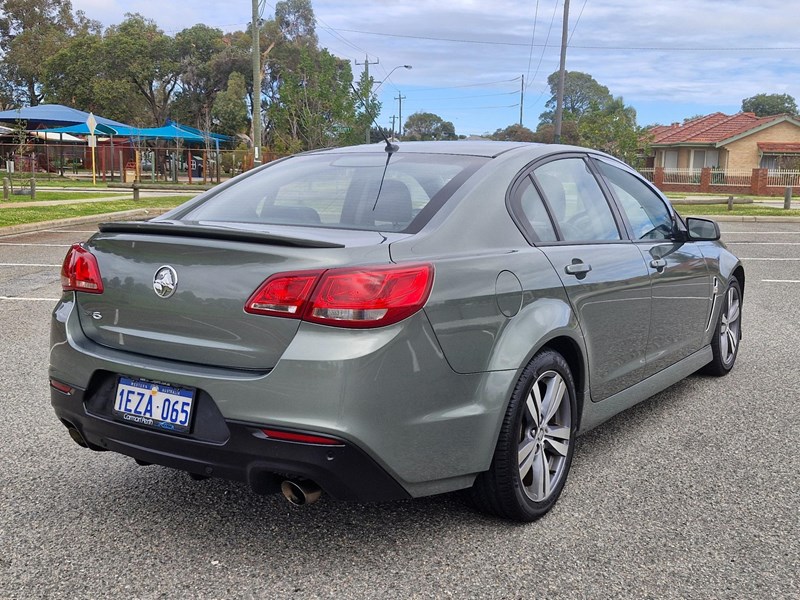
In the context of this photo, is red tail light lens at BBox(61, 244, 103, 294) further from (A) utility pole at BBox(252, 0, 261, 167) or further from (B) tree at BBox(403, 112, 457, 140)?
(B) tree at BBox(403, 112, 457, 140)

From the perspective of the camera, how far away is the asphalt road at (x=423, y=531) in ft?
9.23

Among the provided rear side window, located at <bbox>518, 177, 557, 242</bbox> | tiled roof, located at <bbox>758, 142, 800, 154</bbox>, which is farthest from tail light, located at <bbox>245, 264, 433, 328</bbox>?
tiled roof, located at <bbox>758, 142, 800, 154</bbox>

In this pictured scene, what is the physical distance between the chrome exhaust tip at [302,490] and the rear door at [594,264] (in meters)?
1.39

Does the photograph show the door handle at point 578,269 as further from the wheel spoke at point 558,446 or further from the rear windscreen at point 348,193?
the wheel spoke at point 558,446

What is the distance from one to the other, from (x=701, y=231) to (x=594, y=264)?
4.72 feet

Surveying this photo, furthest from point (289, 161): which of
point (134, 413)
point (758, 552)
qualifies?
point (758, 552)

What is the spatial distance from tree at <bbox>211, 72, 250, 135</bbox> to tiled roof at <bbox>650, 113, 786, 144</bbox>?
3012cm

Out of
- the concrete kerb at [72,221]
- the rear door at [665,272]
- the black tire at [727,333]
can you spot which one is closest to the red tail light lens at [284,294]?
the rear door at [665,272]

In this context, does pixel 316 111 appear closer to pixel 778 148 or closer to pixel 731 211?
pixel 731 211

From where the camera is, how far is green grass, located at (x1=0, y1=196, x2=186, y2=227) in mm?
16372

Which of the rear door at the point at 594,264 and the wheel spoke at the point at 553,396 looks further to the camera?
the rear door at the point at 594,264

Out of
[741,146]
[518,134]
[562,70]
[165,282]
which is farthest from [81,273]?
[518,134]

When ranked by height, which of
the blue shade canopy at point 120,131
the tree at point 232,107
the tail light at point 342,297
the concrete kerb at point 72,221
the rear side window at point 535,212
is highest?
the tree at point 232,107

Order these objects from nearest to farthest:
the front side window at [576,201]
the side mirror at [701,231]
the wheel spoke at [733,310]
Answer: the front side window at [576,201] < the side mirror at [701,231] < the wheel spoke at [733,310]
